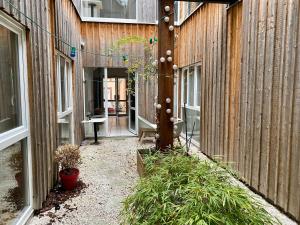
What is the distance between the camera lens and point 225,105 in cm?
409

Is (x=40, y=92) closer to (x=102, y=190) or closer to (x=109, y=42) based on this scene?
(x=102, y=190)

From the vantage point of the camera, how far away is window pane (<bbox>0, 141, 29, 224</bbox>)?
2004 mm

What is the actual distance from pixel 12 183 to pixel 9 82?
927 mm

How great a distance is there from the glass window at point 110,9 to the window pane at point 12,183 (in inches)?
198

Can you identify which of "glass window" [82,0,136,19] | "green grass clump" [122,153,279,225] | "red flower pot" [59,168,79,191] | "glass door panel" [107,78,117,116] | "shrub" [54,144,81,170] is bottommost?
"red flower pot" [59,168,79,191]

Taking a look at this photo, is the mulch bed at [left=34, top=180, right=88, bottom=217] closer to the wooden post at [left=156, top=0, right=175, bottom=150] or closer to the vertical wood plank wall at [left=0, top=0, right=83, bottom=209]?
the vertical wood plank wall at [left=0, top=0, right=83, bottom=209]

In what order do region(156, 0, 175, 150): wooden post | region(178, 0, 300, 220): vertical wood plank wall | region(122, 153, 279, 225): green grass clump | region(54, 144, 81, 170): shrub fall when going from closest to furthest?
region(122, 153, 279, 225): green grass clump, region(178, 0, 300, 220): vertical wood plank wall, region(54, 144, 81, 170): shrub, region(156, 0, 175, 150): wooden post

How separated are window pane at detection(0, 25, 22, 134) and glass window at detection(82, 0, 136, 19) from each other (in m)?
4.63

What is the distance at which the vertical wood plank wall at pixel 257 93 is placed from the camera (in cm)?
252

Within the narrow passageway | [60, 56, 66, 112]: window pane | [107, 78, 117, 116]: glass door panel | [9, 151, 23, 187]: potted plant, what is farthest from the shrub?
[107, 78, 117, 116]: glass door panel

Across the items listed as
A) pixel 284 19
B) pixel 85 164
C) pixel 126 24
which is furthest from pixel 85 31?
pixel 284 19

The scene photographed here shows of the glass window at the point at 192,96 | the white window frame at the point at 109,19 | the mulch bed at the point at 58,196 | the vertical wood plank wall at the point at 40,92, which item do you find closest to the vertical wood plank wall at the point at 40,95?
the vertical wood plank wall at the point at 40,92

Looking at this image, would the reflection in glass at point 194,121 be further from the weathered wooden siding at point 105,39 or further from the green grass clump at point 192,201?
the green grass clump at point 192,201

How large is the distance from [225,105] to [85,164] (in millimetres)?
2731
